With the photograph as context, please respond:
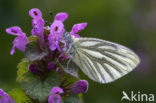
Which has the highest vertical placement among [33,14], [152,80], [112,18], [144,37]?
[33,14]

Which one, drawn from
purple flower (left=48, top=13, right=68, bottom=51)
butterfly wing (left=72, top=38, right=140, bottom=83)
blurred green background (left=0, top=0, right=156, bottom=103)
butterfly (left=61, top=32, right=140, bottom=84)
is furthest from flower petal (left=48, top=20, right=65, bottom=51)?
blurred green background (left=0, top=0, right=156, bottom=103)

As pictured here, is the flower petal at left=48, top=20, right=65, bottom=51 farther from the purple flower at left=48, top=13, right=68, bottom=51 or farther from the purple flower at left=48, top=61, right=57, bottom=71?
the purple flower at left=48, top=61, right=57, bottom=71

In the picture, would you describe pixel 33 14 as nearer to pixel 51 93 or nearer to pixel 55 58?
pixel 55 58

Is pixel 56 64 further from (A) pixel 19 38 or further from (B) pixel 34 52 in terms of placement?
(A) pixel 19 38

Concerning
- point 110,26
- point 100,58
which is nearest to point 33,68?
point 100,58

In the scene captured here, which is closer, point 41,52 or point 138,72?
point 41,52

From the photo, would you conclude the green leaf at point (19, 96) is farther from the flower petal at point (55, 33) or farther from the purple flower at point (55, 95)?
the flower petal at point (55, 33)

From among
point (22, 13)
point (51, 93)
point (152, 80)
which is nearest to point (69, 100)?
point (51, 93)
